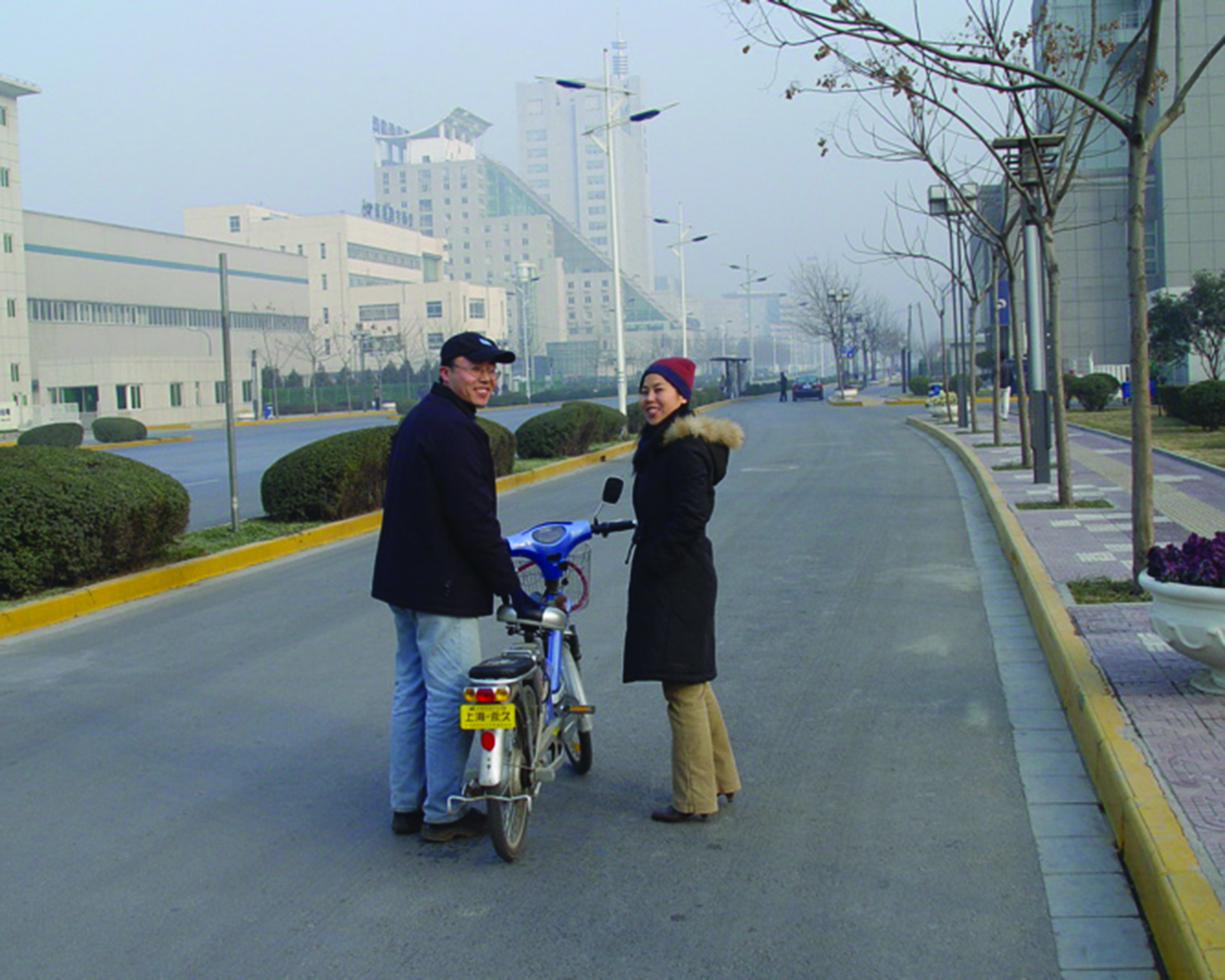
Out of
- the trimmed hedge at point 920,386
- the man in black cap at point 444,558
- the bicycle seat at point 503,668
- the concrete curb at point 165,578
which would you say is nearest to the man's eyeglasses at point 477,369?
the man in black cap at point 444,558

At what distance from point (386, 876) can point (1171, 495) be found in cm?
1187

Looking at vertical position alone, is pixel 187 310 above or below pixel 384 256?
below

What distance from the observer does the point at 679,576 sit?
4898 mm

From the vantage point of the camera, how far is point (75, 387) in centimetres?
6331

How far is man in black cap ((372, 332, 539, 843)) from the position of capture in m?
4.73

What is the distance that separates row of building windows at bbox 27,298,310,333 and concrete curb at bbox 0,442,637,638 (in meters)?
52.9

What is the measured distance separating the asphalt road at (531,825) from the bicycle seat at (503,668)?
69cm

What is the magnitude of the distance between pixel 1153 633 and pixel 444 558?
4441 mm

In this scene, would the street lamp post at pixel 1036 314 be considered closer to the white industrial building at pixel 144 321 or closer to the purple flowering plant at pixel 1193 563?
the purple flowering plant at pixel 1193 563

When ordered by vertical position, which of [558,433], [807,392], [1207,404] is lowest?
[558,433]

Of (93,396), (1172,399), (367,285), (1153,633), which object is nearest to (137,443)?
(93,396)

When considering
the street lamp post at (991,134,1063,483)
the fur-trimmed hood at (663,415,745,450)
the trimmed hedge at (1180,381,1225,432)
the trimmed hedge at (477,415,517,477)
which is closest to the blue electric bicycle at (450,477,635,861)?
the fur-trimmed hood at (663,415,745,450)

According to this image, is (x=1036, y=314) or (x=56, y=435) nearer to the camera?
(x=1036, y=314)

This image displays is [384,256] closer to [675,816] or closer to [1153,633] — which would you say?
[1153,633]
